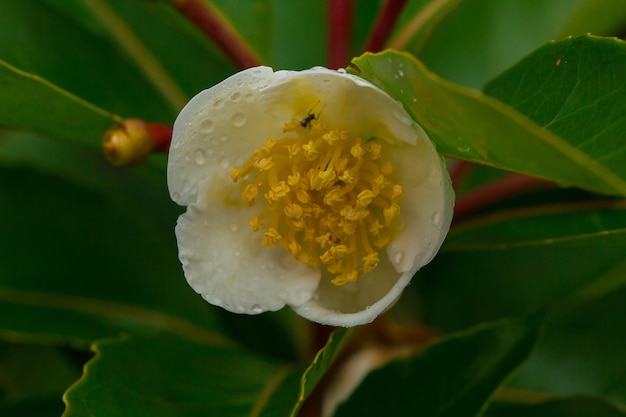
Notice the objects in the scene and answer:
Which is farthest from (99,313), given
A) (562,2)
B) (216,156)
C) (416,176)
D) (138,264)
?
(562,2)

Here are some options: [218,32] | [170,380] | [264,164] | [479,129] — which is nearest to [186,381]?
[170,380]

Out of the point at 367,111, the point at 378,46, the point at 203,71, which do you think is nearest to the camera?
the point at 367,111

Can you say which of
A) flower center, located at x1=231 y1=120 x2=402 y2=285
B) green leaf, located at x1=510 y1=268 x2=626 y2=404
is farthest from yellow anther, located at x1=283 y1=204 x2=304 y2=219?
green leaf, located at x1=510 y1=268 x2=626 y2=404

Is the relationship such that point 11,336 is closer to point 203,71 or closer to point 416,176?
point 203,71

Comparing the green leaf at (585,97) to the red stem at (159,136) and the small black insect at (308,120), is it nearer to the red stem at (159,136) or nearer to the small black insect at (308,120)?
the small black insect at (308,120)

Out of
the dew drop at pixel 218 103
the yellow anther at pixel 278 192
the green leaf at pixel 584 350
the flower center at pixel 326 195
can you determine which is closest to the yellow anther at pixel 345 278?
the flower center at pixel 326 195

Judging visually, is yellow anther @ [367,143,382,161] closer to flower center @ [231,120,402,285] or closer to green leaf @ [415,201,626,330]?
flower center @ [231,120,402,285]
